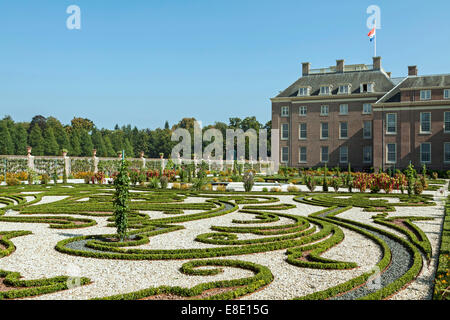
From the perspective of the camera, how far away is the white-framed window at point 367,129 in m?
40.2

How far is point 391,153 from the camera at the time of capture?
36.0 m

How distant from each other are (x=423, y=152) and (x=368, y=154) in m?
6.16

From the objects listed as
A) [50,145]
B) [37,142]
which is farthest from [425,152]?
[37,142]

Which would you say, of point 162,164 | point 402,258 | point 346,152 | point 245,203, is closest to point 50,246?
point 402,258

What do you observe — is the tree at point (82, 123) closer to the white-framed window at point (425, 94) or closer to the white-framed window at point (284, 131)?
the white-framed window at point (284, 131)

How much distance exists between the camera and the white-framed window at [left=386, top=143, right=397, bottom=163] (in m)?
35.8

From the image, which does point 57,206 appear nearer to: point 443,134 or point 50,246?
point 50,246

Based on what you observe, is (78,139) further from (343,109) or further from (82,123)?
(343,109)

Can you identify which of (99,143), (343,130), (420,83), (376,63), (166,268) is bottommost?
(166,268)

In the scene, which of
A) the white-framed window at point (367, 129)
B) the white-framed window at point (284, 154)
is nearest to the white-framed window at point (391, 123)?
the white-framed window at point (367, 129)

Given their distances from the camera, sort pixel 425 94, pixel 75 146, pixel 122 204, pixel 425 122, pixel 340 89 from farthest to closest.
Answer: pixel 75 146 < pixel 340 89 < pixel 425 122 < pixel 425 94 < pixel 122 204

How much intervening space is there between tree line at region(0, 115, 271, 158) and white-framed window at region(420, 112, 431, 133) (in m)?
32.2

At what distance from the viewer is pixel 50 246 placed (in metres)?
7.23
